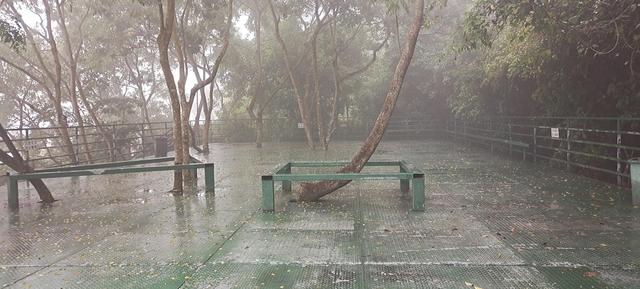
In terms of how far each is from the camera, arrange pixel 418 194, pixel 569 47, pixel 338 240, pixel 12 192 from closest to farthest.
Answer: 1. pixel 338 240
2. pixel 418 194
3. pixel 12 192
4. pixel 569 47

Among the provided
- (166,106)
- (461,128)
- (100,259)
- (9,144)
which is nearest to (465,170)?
(100,259)

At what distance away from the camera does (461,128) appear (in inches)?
842

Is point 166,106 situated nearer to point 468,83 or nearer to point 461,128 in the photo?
point 461,128

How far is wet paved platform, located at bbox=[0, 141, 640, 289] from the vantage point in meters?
4.02

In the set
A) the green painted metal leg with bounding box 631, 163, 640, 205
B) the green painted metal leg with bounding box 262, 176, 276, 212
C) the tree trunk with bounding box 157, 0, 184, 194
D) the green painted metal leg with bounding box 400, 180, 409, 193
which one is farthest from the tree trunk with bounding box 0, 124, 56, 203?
the green painted metal leg with bounding box 631, 163, 640, 205

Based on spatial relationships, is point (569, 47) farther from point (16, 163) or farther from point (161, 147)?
point (161, 147)

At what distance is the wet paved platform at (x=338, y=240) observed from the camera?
402 centimetres

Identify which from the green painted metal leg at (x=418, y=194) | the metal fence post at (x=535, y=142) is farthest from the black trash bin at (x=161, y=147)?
the green painted metal leg at (x=418, y=194)

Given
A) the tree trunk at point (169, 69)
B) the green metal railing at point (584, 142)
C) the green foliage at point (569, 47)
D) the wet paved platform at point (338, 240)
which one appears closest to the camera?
the wet paved platform at point (338, 240)

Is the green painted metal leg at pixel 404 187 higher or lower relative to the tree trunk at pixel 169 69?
lower

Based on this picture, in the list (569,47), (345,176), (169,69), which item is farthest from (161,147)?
(569,47)

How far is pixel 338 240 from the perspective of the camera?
5152 mm

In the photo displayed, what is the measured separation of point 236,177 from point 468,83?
872 cm

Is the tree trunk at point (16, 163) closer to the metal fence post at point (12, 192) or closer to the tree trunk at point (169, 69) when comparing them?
the metal fence post at point (12, 192)
